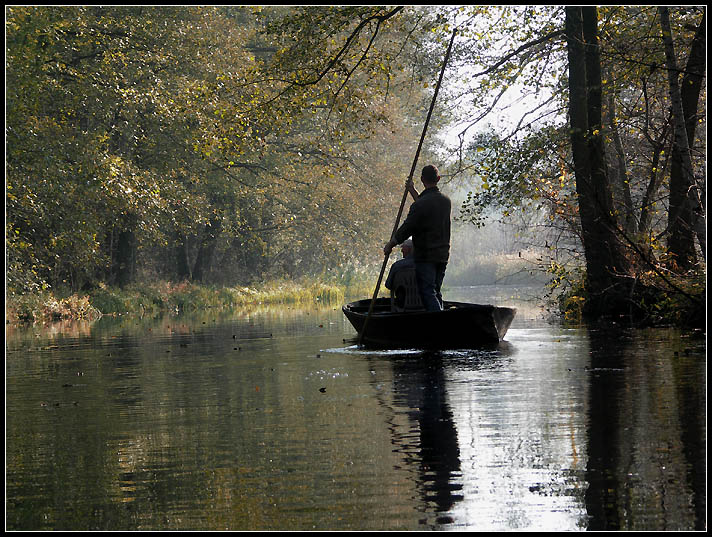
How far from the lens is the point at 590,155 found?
59.8 feet

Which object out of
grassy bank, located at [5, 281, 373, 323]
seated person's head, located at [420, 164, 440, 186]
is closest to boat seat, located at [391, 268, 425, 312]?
seated person's head, located at [420, 164, 440, 186]

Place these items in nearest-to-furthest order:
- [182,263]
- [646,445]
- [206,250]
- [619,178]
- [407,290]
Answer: [646,445] < [407,290] < [619,178] < [182,263] < [206,250]

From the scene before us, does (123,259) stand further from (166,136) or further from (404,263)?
(404,263)

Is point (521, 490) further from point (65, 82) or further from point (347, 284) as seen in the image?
point (347, 284)

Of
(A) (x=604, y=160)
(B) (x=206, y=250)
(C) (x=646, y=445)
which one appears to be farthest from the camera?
(B) (x=206, y=250)

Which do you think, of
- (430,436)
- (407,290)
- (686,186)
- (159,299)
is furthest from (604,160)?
(159,299)

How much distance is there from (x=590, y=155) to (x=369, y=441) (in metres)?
12.3

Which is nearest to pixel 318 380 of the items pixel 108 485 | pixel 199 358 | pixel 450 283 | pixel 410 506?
pixel 199 358

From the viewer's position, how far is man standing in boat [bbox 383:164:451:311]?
Result: 45.3ft

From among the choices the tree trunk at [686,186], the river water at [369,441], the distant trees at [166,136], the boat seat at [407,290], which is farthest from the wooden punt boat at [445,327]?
the distant trees at [166,136]

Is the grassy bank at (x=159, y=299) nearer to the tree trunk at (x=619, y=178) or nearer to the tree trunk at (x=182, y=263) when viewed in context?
the tree trunk at (x=182, y=263)

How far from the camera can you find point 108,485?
5969 mm

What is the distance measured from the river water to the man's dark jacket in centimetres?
138

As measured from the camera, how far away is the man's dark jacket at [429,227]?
13.8 meters
